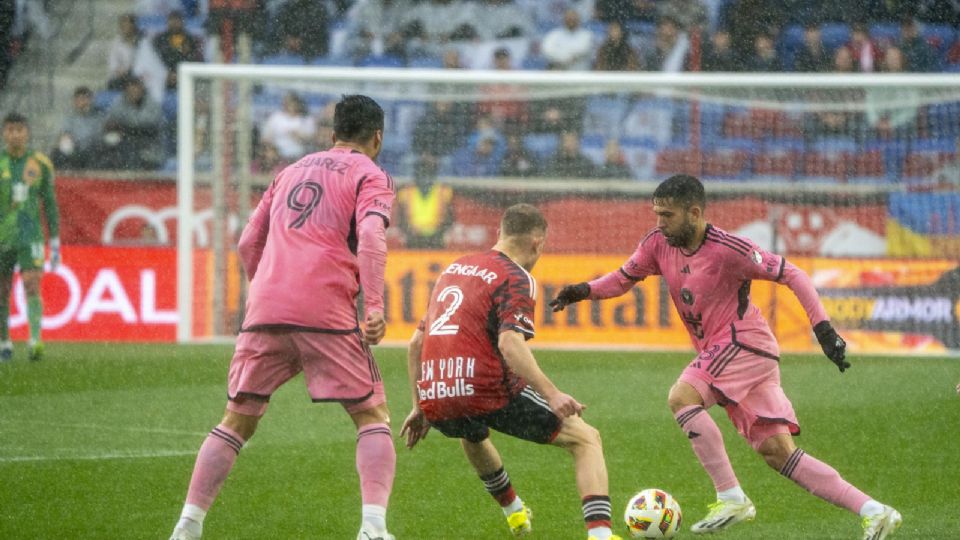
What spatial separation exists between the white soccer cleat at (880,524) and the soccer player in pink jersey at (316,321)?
1973mm

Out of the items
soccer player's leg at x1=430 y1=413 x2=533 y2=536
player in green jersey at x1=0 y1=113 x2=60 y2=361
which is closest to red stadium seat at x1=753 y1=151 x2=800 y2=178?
player in green jersey at x1=0 y1=113 x2=60 y2=361

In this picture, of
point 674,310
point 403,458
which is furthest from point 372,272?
point 674,310

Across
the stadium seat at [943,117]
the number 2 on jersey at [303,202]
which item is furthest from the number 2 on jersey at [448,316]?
the stadium seat at [943,117]

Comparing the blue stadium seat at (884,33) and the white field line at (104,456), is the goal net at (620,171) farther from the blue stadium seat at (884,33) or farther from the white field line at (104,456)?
the white field line at (104,456)

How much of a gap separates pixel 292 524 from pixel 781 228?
957cm

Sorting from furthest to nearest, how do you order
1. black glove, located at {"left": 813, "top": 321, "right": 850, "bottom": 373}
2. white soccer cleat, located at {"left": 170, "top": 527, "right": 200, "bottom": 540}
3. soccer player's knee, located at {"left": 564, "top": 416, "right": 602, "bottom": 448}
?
1. black glove, located at {"left": 813, "top": 321, "right": 850, "bottom": 373}
2. soccer player's knee, located at {"left": 564, "top": 416, "right": 602, "bottom": 448}
3. white soccer cleat, located at {"left": 170, "top": 527, "right": 200, "bottom": 540}

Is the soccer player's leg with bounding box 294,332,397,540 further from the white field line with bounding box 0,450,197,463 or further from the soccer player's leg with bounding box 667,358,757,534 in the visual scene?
the white field line with bounding box 0,450,197,463

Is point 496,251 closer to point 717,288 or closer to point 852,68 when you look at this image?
point 717,288

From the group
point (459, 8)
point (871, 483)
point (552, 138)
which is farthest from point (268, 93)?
point (871, 483)

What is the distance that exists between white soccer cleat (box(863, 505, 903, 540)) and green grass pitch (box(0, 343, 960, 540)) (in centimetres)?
55

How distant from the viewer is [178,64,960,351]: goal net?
595 inches

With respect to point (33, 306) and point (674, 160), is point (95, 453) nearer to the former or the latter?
point (33, 306)

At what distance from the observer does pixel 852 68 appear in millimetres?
18672

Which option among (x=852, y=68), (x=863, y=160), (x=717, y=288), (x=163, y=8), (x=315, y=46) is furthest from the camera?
(x=163, y=8)
